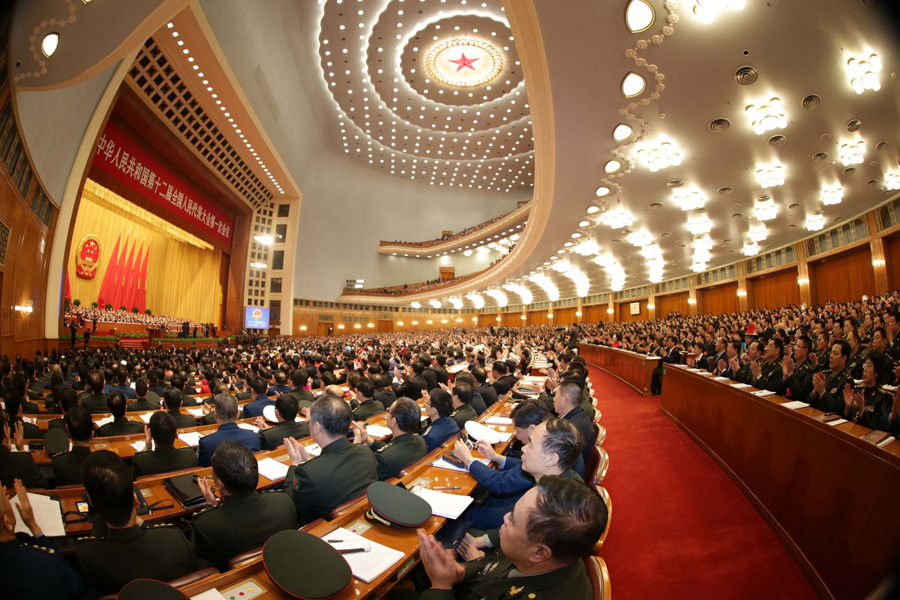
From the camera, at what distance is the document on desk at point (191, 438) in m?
3.30

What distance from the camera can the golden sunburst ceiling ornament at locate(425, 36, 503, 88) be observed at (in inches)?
858

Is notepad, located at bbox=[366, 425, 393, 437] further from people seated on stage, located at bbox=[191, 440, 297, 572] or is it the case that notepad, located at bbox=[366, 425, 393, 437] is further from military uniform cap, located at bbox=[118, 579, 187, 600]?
military uniform cap, located at bbox=[118, 579, 187, 600]

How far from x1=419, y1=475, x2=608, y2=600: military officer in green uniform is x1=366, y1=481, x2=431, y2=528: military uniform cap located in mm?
380

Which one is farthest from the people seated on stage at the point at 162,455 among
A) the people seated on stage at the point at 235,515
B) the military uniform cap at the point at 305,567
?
the military uniform cap at the point at 305,567

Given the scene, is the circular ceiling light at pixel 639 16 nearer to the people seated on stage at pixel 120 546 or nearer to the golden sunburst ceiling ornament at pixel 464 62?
the people seated on stage at pixel 120 546

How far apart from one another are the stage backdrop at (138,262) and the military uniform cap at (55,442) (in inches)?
715

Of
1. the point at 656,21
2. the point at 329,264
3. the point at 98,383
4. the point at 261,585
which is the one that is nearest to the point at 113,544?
the point at 261,585

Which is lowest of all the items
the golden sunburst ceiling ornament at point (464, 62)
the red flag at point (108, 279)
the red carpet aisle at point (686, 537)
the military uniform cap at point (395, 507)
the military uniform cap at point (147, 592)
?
the red carpet aisle at point (686, 537)

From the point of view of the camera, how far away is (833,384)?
3934 millimetres

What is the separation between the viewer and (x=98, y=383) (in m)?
4.43

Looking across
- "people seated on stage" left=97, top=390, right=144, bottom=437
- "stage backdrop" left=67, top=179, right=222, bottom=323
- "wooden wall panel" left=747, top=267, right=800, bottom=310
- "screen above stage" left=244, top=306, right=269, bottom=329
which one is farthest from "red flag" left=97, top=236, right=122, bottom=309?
"wooden wall panel" left=747, top=267, right=800, bottom=310

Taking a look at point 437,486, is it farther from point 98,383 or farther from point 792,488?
point 98,383

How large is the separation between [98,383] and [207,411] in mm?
1272

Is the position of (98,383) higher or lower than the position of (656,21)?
lower
